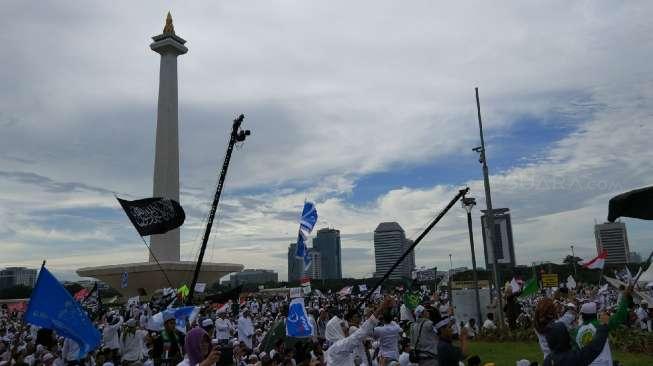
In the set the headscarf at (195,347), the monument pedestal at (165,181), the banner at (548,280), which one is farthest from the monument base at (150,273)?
the headscarf at (195,347)

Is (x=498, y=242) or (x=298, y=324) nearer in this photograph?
(x=298, y=324)

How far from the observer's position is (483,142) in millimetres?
22219

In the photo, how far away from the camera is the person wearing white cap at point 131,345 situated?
1274 cm

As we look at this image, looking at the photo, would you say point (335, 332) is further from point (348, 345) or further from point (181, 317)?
point (181, 317)

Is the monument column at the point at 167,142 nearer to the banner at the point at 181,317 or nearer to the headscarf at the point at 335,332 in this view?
the banner at the point at 181,317

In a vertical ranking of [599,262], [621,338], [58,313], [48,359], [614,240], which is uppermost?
[614,240]

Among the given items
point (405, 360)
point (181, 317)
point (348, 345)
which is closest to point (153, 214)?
point (181, 317)

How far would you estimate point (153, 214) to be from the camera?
15.1m

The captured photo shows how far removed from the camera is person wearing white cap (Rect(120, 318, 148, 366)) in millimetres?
12742

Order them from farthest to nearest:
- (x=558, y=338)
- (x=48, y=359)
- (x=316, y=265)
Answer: (x=316, y=265), (x=48, y=359), (x=558, y=338)

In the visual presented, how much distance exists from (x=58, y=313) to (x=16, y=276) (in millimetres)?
180213

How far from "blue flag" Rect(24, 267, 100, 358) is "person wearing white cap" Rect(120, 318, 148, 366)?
151 inches

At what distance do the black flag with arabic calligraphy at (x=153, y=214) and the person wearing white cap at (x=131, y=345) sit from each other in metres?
2.59

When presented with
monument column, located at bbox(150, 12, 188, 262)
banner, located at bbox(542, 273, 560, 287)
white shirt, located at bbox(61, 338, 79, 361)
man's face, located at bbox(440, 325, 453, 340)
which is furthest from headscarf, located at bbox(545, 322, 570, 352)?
monument column, located at bbox(150, 12, 188, 262)
